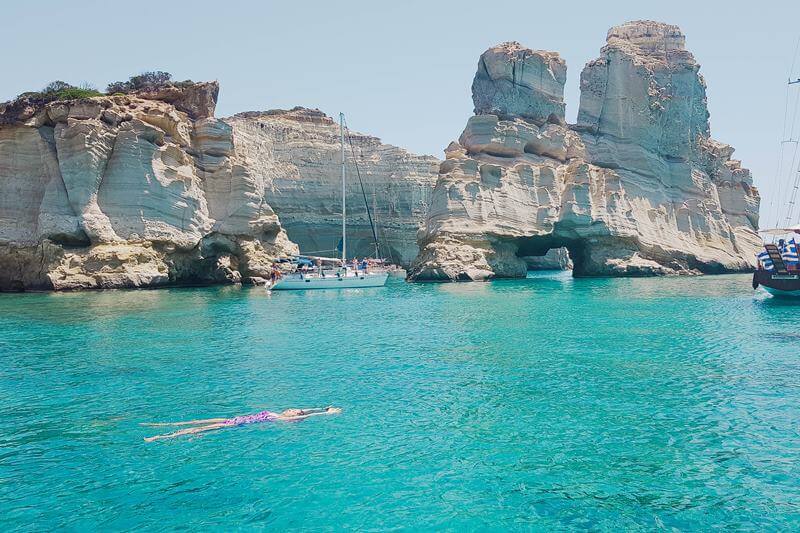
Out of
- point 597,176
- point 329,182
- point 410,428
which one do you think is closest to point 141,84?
point 329,182

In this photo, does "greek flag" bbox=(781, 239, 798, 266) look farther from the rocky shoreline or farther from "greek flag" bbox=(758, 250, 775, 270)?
the rocky shoreline

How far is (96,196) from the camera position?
168 ft

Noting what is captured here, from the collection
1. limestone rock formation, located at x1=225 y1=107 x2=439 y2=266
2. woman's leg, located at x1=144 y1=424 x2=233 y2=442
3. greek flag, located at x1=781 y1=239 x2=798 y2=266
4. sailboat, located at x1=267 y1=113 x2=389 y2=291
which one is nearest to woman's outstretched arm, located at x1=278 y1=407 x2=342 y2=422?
woman's leg, located at x1=144 y1=424 x2=233 y2=442

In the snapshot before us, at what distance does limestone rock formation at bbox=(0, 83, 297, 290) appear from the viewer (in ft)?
164

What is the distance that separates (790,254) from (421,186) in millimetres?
64667

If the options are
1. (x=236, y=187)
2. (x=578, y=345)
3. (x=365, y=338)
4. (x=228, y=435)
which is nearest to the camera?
(x=228, y=435)

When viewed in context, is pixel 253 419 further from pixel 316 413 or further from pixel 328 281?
pixel 328 281

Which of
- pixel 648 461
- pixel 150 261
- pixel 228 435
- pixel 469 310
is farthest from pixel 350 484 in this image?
pixel 150 261

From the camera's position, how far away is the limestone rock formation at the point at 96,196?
5003cm

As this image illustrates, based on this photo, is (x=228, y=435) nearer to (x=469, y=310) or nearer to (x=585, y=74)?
(x=469, y=310)

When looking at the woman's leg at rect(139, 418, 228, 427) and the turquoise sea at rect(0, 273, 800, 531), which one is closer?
the turquoise sea at rect(0, 273, 800, 531)

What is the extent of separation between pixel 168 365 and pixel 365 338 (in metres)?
8.62

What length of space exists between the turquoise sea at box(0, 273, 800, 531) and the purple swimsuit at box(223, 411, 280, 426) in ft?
1.59

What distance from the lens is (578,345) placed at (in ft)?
81.2
